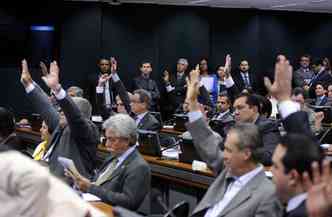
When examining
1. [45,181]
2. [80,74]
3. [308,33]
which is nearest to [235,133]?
[45,181]

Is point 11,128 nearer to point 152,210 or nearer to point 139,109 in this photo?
point 152,210

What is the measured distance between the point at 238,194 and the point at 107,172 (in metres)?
1.31

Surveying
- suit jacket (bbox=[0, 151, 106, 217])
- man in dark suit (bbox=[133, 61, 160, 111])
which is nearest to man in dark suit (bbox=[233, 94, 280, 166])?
suit jacket (bbox=[0, 151, 106, 217])

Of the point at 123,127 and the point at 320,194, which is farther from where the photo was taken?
the point at 123,127

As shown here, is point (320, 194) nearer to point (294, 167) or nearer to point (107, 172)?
point (294, 167)

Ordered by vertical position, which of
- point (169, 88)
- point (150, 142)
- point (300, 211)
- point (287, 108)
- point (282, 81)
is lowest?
point (169, 88)

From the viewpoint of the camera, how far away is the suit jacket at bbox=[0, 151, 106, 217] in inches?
74.5

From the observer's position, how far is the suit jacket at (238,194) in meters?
3.00

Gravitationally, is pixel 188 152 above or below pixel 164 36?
below

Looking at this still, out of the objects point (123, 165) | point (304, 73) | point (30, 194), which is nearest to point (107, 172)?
point (123, 165)

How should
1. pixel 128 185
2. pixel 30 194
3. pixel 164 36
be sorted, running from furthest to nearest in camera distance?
pixel 164 36 → pixel 128 185 → pixel 30 194

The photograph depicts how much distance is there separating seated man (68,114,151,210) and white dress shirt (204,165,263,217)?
0.78m

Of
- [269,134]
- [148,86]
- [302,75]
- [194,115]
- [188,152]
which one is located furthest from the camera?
[302,75]

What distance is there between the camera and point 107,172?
4.21 m
